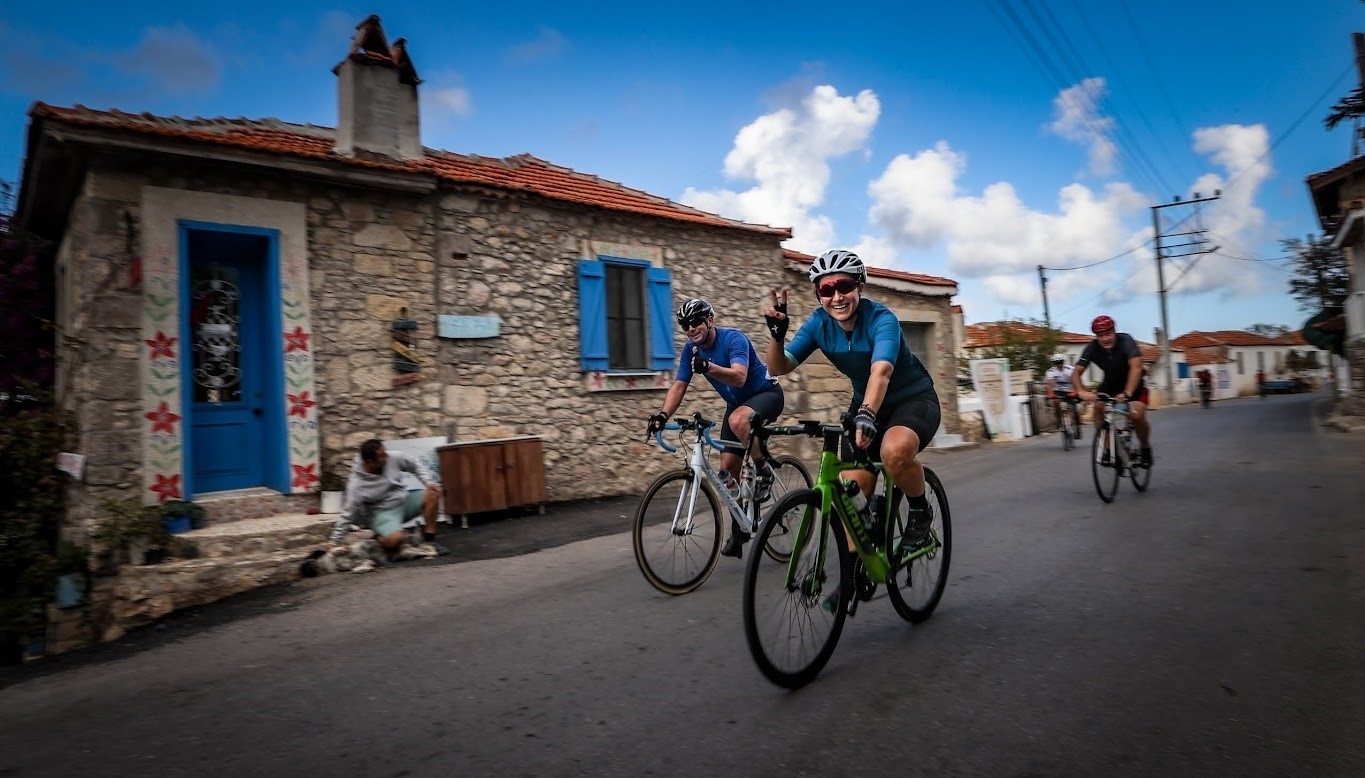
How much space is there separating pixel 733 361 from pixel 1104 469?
448cm

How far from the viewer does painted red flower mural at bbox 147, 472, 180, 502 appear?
718 centimetres

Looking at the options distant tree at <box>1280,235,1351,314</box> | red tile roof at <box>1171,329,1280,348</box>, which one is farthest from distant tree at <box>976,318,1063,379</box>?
red tile roof at <box>1171,329,1280,348</box>

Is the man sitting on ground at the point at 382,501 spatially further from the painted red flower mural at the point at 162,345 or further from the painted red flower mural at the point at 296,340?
the painted red flower mural at the point at 162,345

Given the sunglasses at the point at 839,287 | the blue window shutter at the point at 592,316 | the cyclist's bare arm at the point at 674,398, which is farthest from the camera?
the blue window shutter at the point at 592,316

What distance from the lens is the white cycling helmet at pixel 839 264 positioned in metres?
3.70

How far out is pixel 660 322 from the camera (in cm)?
1148

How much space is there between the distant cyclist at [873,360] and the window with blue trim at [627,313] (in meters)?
6.96

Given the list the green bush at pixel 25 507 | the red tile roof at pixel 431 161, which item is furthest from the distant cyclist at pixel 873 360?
the green bush at pixel 25 507

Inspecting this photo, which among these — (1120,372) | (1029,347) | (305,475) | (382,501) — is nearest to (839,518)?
(382,501)

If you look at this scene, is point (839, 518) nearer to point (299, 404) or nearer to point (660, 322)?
point (299, 404)

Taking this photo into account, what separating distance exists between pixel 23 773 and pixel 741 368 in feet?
13.1

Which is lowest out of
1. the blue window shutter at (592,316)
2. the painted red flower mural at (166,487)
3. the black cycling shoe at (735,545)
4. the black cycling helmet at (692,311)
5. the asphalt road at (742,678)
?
the asphalt road at (742,678)

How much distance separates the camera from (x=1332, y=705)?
2.70 m

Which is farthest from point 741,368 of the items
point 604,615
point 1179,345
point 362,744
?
point 1179,345
